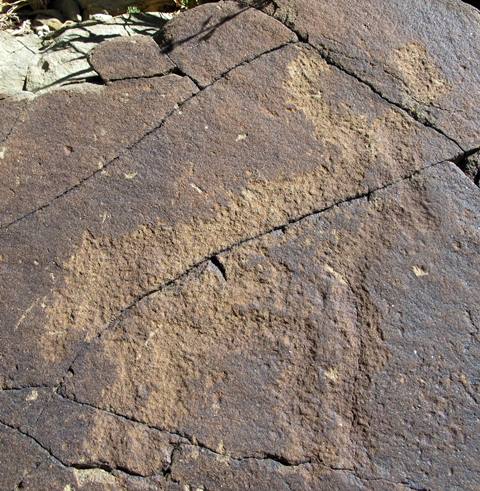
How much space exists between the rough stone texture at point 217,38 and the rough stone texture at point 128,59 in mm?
41

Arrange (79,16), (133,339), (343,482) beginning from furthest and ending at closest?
(79,16)
(133,339)
(343,482)

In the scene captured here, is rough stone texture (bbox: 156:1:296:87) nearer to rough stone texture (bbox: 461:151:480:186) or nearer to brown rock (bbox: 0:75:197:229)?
brown rock (bbox: 0:75:197:229)

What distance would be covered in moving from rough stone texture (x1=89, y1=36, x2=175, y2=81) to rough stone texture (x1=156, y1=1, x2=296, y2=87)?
1.6 inches

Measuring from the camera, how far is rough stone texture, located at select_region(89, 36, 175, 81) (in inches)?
87.8

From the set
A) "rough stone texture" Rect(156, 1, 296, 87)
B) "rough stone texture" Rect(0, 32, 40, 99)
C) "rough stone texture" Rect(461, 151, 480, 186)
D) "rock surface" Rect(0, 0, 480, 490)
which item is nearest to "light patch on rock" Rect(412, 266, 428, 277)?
"rock surface" Rect(0, 0, 480, 490)

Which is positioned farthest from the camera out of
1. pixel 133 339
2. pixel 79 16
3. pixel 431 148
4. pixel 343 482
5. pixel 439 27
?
pixel 79 16

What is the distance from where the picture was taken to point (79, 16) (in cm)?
292

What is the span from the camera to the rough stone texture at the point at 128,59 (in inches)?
87.8

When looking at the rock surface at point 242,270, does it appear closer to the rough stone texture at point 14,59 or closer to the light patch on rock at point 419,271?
the light patch on rock at point 419,271

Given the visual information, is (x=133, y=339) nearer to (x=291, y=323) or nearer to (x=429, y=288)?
(x=291, y=323)

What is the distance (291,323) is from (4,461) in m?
0.77

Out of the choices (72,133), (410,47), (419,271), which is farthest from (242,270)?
(410,47)

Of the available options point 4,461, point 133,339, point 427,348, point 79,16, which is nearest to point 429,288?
point 427,348

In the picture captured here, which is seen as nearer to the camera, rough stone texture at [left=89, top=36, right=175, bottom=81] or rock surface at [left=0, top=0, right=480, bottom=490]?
rock surface at [left=0, top=0, right=480, bottom=490]
